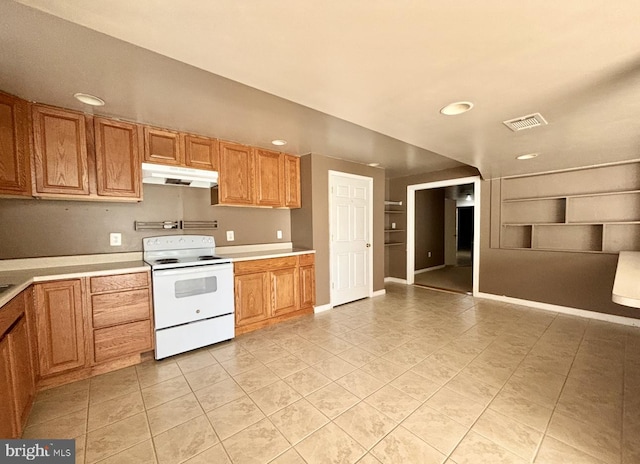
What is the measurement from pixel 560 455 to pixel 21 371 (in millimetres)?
3172

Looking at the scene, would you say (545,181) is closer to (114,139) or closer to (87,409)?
(114,139)

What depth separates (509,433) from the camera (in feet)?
5.00

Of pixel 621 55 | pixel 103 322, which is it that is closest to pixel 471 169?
pixel 621 55

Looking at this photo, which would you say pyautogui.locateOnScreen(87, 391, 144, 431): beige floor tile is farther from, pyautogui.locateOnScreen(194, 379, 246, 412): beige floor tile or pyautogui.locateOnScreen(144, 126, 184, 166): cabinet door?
pyautogui.locateOnScreen(144, 126, 184, 166): cabinet door

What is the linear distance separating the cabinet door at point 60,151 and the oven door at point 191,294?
104 centimetres

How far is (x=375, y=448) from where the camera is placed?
142 centimetres

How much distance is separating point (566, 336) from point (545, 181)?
221 centimetres

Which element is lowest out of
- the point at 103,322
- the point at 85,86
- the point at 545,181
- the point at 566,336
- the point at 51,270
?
the point at 566,336

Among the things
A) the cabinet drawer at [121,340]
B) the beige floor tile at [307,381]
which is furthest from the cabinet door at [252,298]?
the beige floor tile at [307,381]

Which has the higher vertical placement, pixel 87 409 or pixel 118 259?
pixel 118 259

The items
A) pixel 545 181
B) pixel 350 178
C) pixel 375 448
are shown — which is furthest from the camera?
pixel 350 178

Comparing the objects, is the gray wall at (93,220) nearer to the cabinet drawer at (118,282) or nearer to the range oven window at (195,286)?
the cabinet drawer at (118,282)

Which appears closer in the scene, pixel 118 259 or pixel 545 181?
pixel 118 259

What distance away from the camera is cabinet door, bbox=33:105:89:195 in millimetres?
2082
